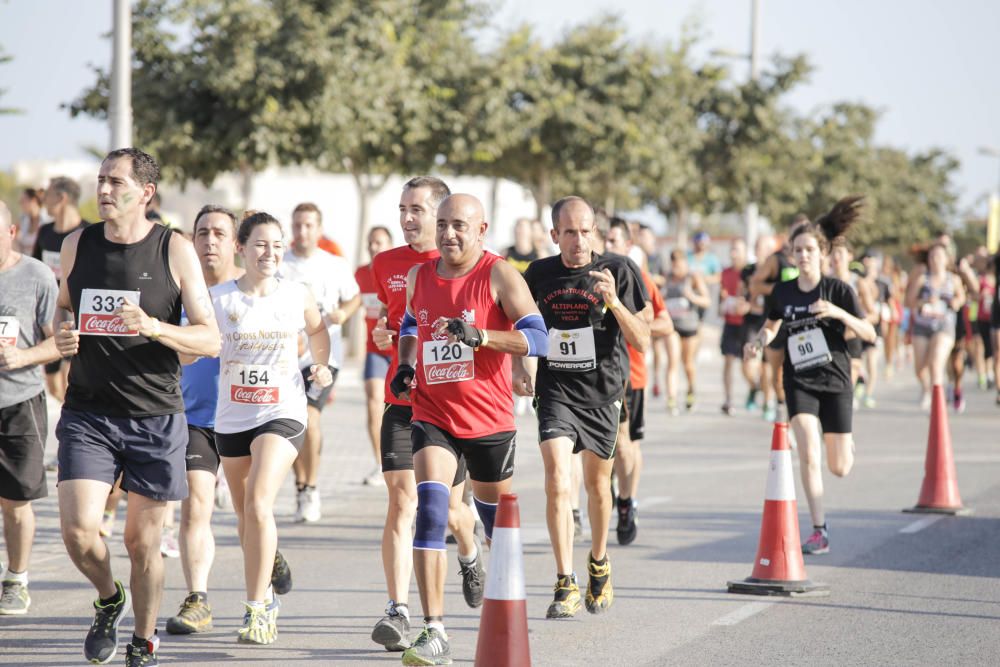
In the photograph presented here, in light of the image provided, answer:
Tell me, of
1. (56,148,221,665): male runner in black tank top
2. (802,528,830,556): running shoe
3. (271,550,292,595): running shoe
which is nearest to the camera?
(56,148,221,665): male runner in black tank top

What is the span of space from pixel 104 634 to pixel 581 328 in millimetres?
2909

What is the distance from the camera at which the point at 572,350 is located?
306 inches

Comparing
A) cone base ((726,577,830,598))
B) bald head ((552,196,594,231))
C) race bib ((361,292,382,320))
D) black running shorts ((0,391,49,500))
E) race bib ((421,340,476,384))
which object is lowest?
cone base ((726,577,830,598))

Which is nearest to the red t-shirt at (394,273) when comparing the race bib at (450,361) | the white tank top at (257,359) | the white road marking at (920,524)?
the white tank top at (257,359)

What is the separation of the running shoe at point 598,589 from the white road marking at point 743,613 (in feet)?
1.79

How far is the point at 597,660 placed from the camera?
648 cm

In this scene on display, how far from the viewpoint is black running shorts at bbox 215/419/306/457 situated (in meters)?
6.93

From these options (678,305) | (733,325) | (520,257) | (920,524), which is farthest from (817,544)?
(678,305)

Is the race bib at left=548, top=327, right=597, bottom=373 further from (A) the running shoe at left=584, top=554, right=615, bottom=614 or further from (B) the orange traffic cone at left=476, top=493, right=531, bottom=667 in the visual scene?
(B) the orange traffic cone at left=476, top=493, right=531, bottom=667

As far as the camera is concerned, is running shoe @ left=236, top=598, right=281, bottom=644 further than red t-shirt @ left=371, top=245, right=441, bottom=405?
No

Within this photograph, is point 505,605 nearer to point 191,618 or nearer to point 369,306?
point 191,618

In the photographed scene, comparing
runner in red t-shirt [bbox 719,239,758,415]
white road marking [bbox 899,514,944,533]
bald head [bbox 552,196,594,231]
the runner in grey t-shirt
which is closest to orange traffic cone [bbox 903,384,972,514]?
white road marking [bbox 899,514,944,533]

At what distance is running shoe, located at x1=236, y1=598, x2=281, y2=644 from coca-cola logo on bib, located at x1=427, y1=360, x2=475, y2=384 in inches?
51.1

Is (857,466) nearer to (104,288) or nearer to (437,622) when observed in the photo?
(437,622)
